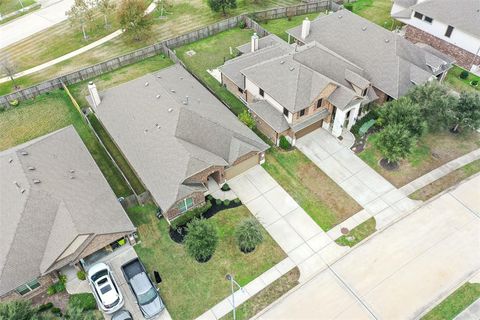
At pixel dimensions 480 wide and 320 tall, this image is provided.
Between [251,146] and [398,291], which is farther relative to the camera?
[251,146]

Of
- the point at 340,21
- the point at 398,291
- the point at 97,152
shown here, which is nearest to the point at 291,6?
the point at 340,21

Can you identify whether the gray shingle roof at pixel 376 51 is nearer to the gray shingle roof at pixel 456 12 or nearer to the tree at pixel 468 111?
the tree at pixel 468 111

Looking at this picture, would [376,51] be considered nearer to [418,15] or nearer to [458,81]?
[458,81]

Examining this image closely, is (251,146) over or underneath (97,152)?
over

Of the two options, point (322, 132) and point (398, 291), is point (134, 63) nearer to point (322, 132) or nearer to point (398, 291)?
point (322, 132)

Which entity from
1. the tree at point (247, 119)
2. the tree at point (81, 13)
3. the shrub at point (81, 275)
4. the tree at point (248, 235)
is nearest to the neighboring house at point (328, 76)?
the tree at point (247, 119)

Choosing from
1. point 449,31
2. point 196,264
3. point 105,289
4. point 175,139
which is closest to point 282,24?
point 449,31

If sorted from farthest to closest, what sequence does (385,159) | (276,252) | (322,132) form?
(322,132), (385,159), (276,252)
